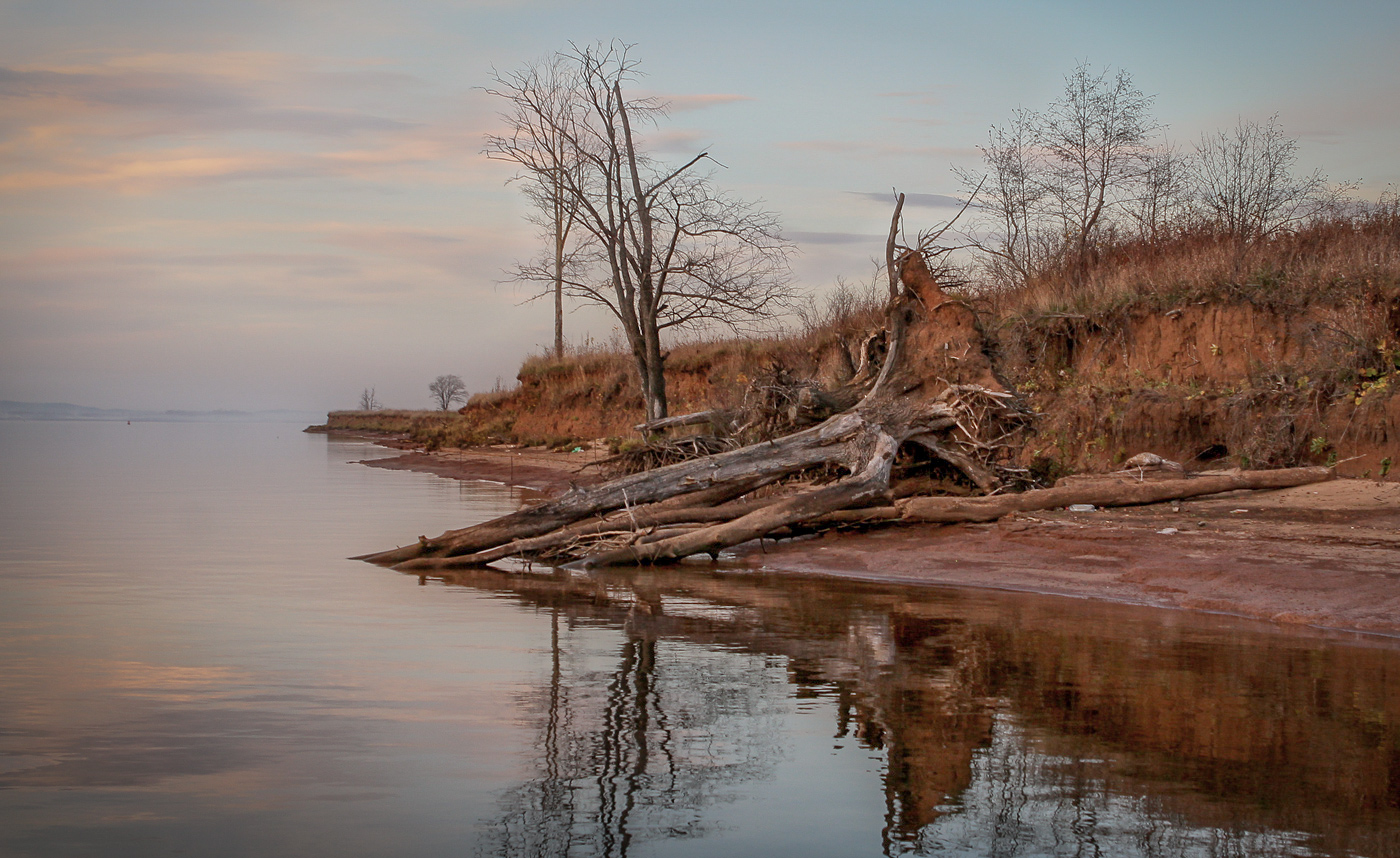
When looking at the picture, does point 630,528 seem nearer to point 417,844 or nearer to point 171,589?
point 171,589

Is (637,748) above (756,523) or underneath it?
underneath

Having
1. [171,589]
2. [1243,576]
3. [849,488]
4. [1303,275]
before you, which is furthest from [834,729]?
[1303,275]

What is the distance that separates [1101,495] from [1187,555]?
233cm

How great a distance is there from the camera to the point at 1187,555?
10766 mm

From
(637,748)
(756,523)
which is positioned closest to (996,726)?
(637,748)

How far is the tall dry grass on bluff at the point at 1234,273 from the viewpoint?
1584 cm

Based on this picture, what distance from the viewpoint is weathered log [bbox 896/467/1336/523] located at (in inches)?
513

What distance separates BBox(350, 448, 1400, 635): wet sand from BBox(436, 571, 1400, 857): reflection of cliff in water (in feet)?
2.41

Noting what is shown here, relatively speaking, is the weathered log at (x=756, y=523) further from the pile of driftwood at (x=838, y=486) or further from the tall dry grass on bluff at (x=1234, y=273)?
the tall dry grass on bluff at (x=1234, y=273)

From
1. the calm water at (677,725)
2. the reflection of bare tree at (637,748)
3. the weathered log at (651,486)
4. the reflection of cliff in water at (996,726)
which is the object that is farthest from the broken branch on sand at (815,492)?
the reflection of bare tree at (637,748)

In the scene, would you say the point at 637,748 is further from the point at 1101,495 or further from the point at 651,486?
the point at 1101,495

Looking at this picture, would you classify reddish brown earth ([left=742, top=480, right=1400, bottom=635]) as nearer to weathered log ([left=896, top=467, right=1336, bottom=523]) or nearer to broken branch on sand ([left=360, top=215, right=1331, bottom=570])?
weathered log ([left=896, top=467, right=1336, bottom=523])

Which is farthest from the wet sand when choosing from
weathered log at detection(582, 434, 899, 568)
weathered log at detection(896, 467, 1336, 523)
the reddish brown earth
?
weathered log at detection(582, 434, 899, 568)

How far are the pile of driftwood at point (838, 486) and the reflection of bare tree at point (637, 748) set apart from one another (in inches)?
182
